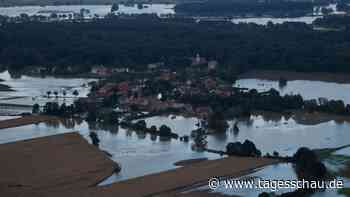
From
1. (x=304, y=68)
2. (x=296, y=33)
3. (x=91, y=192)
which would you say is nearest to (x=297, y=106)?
(x=304, y=68)

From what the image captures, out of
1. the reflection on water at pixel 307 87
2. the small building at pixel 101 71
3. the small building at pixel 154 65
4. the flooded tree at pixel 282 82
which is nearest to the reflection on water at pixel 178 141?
the reflection on water at pixel 307 87

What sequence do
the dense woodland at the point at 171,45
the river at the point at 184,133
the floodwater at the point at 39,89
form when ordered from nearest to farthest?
the river at the point at 184,133
the floodwater at the point at 39,89
the dense woodland at the point at 171,45

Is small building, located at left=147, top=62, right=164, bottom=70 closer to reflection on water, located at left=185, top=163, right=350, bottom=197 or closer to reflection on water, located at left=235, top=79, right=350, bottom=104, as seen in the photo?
reflection on water, located at left=235, top=79, right=350, bottom=104

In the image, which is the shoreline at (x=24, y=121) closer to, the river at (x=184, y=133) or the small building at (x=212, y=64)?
the river at (x=184, y=133)

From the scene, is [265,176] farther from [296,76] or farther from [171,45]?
[171,45]

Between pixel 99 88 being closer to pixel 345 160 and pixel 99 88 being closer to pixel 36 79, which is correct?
pixel 36 79

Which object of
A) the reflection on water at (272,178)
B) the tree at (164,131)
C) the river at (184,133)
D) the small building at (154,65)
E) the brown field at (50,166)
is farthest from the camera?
the small building at (154,65)

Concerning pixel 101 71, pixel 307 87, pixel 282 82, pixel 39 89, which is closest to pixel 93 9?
pixel 101 71
